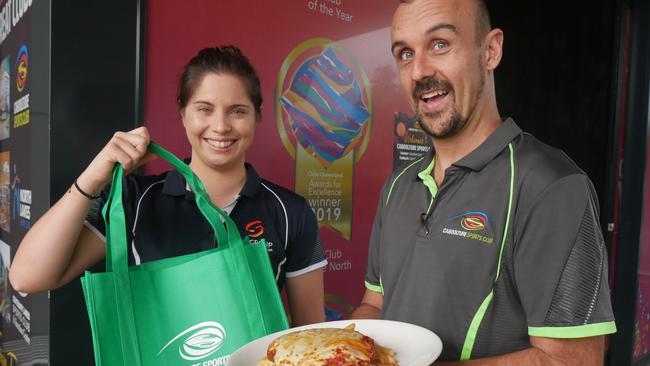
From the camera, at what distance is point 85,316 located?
5.43 ft

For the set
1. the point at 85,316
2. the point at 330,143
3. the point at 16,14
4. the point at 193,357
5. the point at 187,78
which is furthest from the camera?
the point at 330,143

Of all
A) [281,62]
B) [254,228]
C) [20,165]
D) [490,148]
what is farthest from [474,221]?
[20,165]

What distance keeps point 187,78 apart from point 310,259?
655 millimetres

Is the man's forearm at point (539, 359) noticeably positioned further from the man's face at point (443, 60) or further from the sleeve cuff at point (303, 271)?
the sleeve cuff at point (303, 271)

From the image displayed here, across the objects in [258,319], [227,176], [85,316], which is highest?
[227,176]

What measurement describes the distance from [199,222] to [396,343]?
2.40 ft

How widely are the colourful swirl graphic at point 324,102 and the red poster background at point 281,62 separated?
0.17ft

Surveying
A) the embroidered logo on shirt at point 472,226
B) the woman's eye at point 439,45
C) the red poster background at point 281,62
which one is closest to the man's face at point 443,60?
the woman's eye at point 439,45

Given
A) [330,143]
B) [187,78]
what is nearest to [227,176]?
[187,78]

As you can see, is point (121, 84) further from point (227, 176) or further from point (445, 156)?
point (445, 156)

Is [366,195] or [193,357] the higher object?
[366,195]

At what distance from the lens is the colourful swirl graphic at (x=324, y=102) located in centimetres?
222

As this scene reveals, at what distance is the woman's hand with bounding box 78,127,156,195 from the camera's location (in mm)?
1125

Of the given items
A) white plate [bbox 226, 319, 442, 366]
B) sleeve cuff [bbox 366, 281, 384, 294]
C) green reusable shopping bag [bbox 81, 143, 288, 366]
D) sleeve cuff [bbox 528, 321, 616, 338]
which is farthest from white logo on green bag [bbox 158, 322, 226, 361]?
sleeve cuff [bbox 528, 321, 616, 338]
